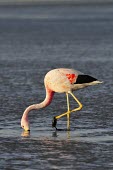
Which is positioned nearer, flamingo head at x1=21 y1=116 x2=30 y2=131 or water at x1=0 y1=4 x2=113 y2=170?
water at x1=0 y1=4 x2=113 y2=170

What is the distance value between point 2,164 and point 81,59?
21.8m

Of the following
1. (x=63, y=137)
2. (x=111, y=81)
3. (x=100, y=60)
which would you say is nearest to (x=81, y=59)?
(x=100, y=60)

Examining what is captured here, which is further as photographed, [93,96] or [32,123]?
[93,96]

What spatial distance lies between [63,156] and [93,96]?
7798 mm

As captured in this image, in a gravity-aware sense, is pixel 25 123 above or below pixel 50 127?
above

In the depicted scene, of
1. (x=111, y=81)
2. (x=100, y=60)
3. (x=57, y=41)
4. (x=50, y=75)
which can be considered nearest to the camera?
(x=50, y=75)

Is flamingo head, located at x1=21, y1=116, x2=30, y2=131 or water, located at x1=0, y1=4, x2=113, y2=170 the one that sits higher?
flamingo head, located at x1=21, y1=116, x2=30, y2=131

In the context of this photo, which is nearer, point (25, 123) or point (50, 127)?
point (25, 123)

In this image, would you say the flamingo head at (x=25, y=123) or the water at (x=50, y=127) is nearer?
the water at (x=50, y=127)

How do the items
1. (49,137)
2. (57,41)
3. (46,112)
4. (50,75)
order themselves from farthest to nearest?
(57,41)
(46,112)
(50,75)
(49,137)

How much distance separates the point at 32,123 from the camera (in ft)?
59.8

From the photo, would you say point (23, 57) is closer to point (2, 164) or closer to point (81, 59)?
point (81, 59)

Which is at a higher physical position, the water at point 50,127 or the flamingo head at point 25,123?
the flamingo head at point 25,123

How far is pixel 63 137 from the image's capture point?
1661cm
